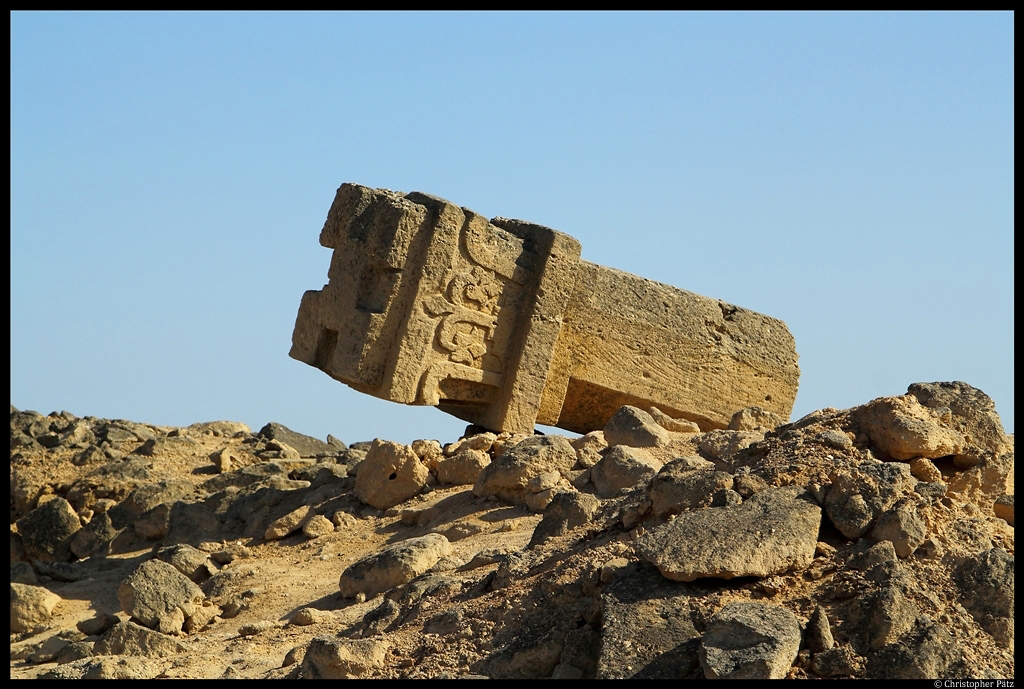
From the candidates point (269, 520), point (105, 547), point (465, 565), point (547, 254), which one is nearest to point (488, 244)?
point (547, 254)

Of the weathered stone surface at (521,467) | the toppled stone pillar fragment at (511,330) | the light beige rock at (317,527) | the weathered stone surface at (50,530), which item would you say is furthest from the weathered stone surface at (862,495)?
the weathered stone surface at (50,530)

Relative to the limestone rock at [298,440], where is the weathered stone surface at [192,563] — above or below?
below

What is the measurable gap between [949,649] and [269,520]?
434 centimetres

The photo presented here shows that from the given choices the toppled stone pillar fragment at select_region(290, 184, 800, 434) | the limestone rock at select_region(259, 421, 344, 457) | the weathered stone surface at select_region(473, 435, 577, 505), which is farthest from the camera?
the limestone rock at select_region(259, 421, 344, 457)

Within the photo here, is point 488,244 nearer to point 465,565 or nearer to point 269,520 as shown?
point 269,520

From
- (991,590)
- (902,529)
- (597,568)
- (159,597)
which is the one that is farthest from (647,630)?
(159,597)

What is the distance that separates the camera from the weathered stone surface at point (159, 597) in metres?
5.22

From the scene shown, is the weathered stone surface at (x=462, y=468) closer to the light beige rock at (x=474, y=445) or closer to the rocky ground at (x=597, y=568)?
the rocky ground at (x=597, y=568)

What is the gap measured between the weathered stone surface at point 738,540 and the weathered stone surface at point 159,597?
2.39 m

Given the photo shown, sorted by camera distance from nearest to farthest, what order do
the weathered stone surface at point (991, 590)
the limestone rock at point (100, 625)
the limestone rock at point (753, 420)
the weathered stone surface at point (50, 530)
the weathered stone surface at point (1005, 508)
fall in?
1. the weathered stone surface at point (991, 590)
2. the weathered stone surface at point (1005, 508)
3. the limestone rock at point (100, 625)
4. the weathered stone surface at point (50, 530)
5. the limestone rock at point (753, 420)

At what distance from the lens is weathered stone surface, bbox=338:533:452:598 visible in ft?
16.5

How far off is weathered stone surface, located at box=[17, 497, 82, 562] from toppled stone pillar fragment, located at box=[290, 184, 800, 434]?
1.82 m

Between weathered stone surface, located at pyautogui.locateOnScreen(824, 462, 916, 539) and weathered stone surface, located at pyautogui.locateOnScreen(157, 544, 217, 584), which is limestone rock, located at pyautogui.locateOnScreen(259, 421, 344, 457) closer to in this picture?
weathered stone surface, located at pyautogui.locateOnScreen(157, 544, 217, 584)

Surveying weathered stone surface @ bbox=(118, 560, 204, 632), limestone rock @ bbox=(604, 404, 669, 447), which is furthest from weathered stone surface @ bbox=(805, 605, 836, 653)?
limestone rock @ bbox=(604, 404, 669, 447)
